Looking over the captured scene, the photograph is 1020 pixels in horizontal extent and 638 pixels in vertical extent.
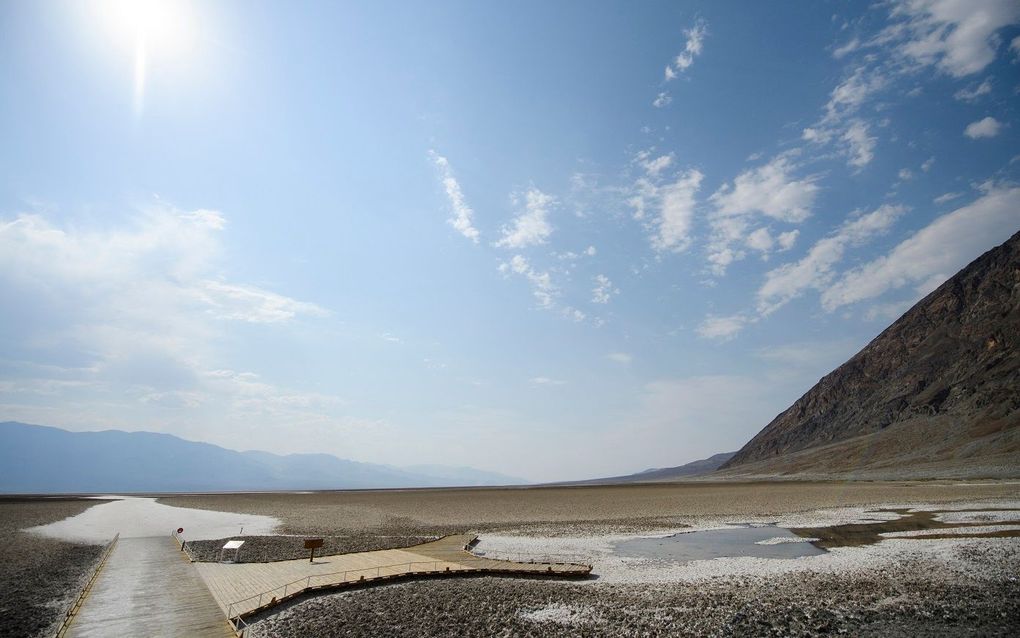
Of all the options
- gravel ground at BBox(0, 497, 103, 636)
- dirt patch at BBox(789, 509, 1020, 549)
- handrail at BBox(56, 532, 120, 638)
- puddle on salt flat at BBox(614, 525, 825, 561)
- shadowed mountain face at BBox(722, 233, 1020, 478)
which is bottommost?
gravel ground at BBox(0, 497, 103, 636)

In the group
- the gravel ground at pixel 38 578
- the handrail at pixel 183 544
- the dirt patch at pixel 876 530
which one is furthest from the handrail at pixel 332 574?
the dirt patch at pixel 876 530

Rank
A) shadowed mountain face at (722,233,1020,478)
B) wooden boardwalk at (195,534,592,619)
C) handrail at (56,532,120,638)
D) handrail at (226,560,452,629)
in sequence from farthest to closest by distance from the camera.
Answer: shadowed mountain face at (722,233,1020,478) → wooden boardwalk at (195,534,592,619) → handrail at (226,560,452,629) → handrail at (56,532,120,638)

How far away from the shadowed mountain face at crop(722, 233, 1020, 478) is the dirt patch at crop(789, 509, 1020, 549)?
65239 millimetres

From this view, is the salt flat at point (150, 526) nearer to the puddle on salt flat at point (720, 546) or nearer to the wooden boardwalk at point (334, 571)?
the wooden boardwalk at point (334, 571)

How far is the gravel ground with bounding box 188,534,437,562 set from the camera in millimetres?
34906

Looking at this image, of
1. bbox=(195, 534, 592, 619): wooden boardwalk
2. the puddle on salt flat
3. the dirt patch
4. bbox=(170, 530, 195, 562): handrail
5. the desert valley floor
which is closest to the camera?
the desert valley floor

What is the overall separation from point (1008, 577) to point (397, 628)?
92.3 ft

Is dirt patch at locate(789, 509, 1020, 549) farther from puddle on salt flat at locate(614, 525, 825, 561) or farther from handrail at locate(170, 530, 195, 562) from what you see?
handrail at locate(170, 530, 195, 562)

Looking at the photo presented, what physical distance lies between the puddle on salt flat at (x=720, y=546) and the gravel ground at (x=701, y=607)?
7154 mm

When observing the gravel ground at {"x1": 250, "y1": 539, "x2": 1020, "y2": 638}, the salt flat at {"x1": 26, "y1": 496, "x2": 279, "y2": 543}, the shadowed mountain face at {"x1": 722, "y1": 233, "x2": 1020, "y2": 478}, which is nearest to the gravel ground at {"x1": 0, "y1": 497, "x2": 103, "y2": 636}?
the salt flat at {"x1": 26, "y1": 496, "x2": 279, "y2": 543}

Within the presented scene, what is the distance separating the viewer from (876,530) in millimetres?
40312

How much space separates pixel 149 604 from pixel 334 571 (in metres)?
9.29

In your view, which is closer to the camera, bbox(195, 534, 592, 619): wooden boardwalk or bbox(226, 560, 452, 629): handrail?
bbox(226, 560, 452, 629): handrail

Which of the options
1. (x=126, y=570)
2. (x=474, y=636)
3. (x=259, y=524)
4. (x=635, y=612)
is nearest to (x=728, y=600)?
(x=635, y=612)
